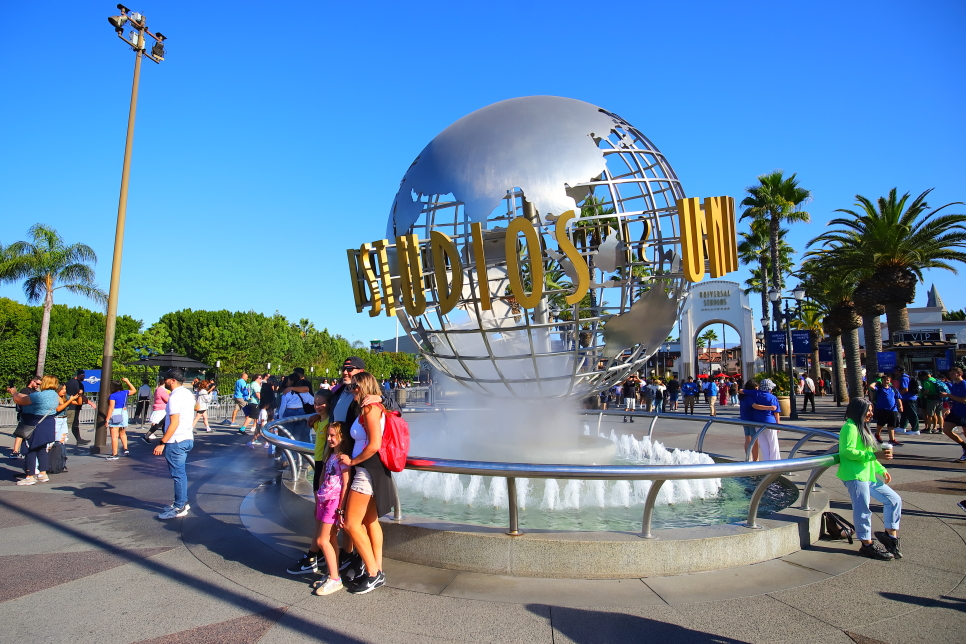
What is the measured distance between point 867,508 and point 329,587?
167 inches

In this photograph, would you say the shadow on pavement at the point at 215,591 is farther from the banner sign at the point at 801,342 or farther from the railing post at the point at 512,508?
the banner sign at the point at 801,342

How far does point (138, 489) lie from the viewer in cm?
777

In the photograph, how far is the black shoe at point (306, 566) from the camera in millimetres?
4321

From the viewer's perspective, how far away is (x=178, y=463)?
Answer: 6078 mm

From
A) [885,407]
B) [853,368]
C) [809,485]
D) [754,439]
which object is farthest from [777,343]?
Answer: [809,485]

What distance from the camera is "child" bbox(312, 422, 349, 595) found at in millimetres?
4066

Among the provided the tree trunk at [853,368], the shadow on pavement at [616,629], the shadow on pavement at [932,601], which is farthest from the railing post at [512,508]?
the tree trunk at [853,368]

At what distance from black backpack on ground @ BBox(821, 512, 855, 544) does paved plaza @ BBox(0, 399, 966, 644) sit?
8 cm

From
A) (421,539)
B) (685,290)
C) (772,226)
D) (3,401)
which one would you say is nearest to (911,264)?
(772,226)

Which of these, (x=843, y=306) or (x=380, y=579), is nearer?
(x=380, y=579)

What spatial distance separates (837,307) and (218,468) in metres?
25.5

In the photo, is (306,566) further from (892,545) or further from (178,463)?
(892,545)

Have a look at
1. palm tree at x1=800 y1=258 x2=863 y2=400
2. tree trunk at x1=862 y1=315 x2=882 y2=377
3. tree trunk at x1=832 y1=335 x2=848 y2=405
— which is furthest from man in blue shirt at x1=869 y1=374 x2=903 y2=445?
tree trunk at x1=832 y1=335 x2=848 y2=405

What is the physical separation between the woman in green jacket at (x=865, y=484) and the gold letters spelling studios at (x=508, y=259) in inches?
75.5
